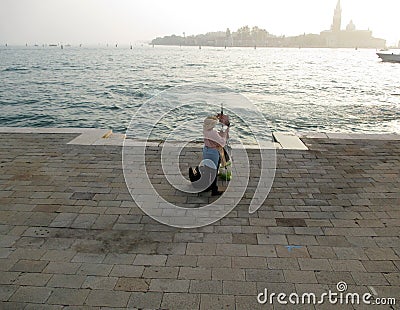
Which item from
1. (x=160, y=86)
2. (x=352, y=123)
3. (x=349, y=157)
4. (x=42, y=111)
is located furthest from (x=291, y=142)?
(x=160, y=86)

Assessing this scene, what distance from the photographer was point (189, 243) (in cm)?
452

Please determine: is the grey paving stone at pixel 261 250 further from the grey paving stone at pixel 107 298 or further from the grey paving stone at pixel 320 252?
the grey paving stone at pixel 107 298

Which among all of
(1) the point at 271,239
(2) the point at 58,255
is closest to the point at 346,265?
(1) the point at 271,239

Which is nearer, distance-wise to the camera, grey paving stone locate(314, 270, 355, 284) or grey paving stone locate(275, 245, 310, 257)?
grey paving stone locate(314, 270, 355, 284)

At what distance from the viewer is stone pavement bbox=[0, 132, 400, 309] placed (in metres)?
3.66

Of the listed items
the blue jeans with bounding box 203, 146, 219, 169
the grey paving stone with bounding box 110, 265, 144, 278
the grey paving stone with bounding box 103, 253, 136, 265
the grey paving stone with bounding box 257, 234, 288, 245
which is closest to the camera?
the grey paving stone with bounding box 110, 265, 144, 278

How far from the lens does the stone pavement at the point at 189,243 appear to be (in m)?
3.66

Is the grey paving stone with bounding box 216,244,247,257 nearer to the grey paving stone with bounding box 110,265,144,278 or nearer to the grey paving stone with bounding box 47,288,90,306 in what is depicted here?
the grey paving stone with bounding box 110,265,144,278

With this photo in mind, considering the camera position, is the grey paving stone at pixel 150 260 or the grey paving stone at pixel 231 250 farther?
the grey paving stone at pixel 231 250

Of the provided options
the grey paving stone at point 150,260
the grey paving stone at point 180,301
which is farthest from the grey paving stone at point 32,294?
the grey paving stone at point 180,301

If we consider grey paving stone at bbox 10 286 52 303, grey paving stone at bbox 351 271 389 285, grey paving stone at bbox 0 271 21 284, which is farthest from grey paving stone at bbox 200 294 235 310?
grey paving stone at bbox 0 271 21 284

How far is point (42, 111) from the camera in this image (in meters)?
21.3

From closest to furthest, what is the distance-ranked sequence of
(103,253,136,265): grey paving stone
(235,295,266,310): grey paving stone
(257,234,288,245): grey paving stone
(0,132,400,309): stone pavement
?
(235,295,266,310): grey paving stone < (0,132,400,309): stone pavement < (103,253,136,265): grey paving stone < (257,234,288,245): grey paving stone

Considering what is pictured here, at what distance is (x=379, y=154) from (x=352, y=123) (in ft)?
34.0
